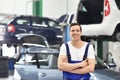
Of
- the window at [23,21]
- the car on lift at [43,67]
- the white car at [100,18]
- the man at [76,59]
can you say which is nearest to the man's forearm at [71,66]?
the man at [76,59]

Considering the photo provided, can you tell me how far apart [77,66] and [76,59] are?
9 cm

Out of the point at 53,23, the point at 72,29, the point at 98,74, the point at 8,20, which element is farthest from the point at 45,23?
the point at 72,29

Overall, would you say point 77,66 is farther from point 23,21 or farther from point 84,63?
point 23,21

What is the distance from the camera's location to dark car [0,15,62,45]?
40.9ft

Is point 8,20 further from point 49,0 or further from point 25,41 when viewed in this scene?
point 49,0

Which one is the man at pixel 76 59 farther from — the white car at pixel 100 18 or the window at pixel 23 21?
the window at pixel 23 21

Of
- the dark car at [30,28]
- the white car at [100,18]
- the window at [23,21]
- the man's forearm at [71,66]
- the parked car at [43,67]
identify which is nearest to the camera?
the man's forearm at [71,66]

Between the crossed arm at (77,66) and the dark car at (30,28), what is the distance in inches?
324

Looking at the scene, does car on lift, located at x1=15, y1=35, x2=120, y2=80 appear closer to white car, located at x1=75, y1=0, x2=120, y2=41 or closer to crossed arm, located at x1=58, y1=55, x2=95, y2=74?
white car, located at x1=75, y1=0, x2=120, y2=41

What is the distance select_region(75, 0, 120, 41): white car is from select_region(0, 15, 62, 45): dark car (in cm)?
408

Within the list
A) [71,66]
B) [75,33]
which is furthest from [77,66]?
[75,33]

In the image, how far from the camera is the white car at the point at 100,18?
744 centimetres

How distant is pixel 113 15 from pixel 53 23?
256 inches

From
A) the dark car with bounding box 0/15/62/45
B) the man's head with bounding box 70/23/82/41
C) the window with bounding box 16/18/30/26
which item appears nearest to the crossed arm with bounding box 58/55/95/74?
the man's head with bounding box 70/23/82/41
